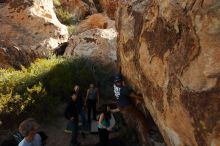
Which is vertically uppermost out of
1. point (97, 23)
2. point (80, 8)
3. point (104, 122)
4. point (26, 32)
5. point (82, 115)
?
point (80, 8)

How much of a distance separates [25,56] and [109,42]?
11.1ft

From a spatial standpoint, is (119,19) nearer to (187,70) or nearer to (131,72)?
(131,72)

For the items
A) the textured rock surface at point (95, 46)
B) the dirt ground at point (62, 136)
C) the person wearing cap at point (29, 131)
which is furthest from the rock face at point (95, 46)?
the person wearing cap at point (29, 131)

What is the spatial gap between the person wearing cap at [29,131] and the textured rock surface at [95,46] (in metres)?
7.78

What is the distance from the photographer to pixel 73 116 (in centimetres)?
942

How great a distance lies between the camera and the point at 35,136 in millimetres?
→ 5949

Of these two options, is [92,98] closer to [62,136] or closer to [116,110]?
[116,110]

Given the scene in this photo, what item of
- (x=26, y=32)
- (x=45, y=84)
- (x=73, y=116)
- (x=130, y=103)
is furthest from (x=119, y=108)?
(x=26, y=32)

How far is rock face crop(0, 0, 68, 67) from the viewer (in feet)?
50.0

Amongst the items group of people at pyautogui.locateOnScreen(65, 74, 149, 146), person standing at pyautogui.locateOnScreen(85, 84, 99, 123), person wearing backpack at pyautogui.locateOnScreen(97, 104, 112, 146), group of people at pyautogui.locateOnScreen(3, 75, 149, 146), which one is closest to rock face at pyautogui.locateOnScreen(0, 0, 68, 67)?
person standing at pyautogui.locateOnScreen(85, 84, 99, 123)

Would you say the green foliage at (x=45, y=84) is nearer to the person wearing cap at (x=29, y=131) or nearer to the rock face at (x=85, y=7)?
the person wearing cap at (x=29, y=131)

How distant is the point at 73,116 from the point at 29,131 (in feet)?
12.5

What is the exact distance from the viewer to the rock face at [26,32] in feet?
50.0

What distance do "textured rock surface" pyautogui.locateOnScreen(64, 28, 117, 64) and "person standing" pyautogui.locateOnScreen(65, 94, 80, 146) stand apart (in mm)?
4151
